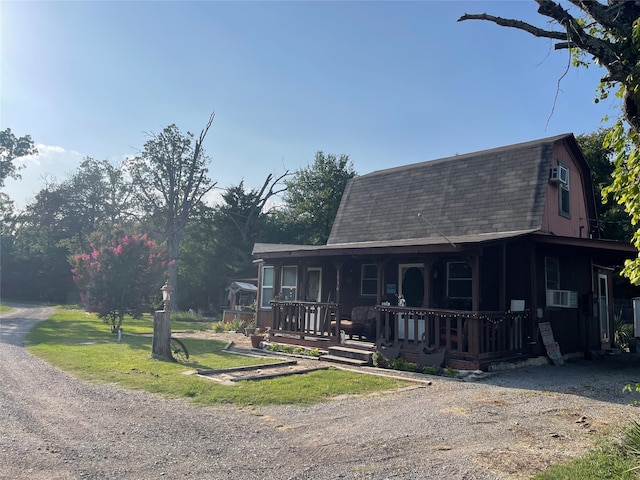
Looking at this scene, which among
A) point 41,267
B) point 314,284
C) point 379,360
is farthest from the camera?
point 41,267

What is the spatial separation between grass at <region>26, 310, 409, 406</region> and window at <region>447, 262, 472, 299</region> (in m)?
4.35

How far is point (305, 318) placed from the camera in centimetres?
1391

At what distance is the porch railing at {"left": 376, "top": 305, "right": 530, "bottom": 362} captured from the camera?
1024 centimetres

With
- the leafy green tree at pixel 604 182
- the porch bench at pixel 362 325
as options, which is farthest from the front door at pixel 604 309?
the porch bench at pixel 362 325

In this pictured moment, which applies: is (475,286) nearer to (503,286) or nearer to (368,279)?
(503,286)

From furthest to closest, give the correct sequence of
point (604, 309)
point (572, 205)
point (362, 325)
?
1. point (604, 309)
2. point (572, 205)
3. point (362, 325)

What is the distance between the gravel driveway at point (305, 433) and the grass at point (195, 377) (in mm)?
461

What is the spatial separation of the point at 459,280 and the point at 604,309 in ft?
20.8

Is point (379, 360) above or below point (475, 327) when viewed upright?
below

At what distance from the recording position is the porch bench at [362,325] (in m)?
12.9

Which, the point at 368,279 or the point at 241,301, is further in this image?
the point at 241,301

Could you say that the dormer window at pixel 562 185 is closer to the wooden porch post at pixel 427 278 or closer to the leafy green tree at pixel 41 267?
the wooden porch post at pixel 427 278

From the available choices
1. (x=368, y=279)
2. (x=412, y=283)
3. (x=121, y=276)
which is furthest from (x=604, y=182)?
(x=121, y=276)

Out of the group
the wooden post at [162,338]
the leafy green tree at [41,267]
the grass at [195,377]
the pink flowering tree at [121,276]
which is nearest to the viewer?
the grass at [195,377]
